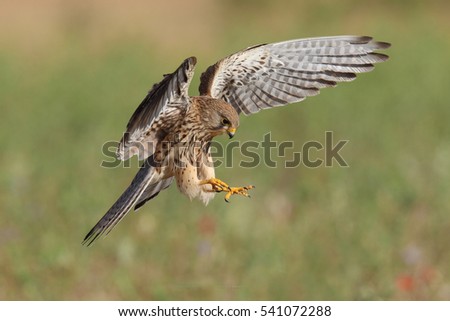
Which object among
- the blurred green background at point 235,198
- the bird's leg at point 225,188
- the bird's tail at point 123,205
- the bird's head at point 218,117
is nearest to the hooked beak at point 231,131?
the bird's head at point 218,117

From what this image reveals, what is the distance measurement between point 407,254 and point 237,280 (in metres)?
1.07

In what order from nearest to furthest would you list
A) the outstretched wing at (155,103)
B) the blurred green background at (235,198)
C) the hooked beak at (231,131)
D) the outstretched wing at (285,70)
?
the outstretched wing at (155,103), the hooked beak at (231,131), the outstretched wing at (285,70), the blurred green background at (235,198)

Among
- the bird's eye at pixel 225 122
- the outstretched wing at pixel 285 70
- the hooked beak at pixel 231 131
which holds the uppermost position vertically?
the outstretched wing at pixel 285 70

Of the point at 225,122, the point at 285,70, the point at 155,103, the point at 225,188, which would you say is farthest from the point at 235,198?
the point at 155,103

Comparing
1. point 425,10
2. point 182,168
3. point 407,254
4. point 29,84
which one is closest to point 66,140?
point 29,84

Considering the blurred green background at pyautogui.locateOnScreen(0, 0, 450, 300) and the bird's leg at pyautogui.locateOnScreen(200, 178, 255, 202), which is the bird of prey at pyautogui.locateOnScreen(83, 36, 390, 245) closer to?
the bird's leg at pyautogui.locateOnScreen(200, 178, 255, 202)

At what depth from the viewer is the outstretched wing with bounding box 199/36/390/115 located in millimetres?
4191

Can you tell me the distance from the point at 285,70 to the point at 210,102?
58 cm

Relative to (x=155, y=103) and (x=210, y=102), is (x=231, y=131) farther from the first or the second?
(x=155, y=103)

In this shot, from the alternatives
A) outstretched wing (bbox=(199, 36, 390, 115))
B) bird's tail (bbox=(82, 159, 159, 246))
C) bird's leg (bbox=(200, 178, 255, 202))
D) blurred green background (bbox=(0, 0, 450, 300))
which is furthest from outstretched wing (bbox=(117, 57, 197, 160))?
blurred green background (bbox=(0, 0, 450, 300))

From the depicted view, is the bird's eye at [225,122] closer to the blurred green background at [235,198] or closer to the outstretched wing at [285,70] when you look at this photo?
the outstretched wing at [285,70]

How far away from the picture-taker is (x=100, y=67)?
34.9 feet

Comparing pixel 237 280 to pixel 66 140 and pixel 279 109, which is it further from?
pixel 279 109

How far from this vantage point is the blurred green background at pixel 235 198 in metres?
6.22
